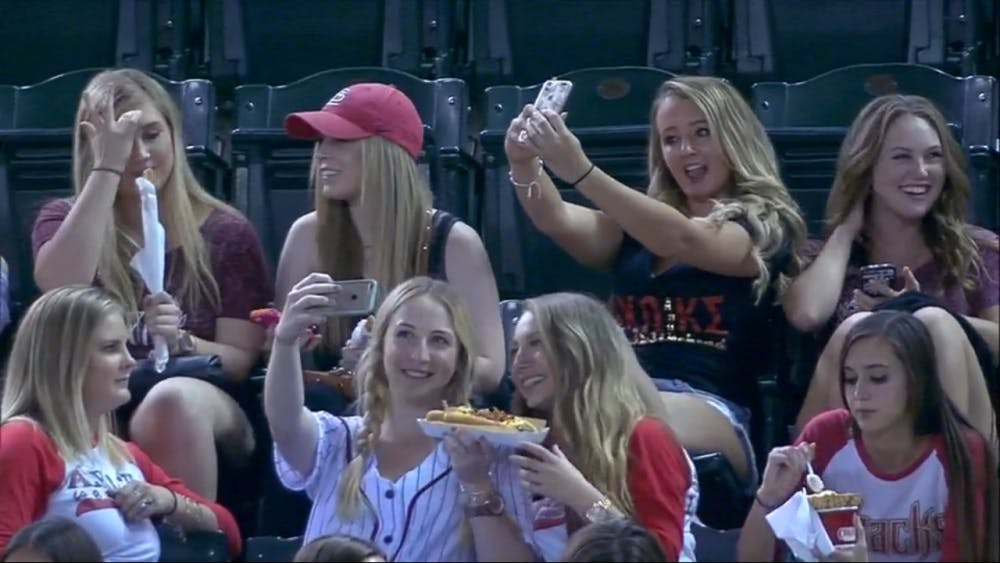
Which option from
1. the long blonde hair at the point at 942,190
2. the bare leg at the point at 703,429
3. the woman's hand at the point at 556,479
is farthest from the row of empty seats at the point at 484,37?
the woman's hand at the point at 556,479

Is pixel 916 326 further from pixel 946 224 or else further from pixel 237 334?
pixel 237 334

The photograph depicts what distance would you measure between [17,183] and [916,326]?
2.11 metres

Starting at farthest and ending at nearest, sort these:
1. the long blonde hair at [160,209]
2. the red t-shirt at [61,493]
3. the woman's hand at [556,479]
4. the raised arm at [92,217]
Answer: the long blonde hair at [160,209], the raised arm at [92,217], the red t-shirt at [61,493], the woman's hand at [556,479]

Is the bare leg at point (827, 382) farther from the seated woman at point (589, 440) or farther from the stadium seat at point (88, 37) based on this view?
the stadium seat at point (88, 37)

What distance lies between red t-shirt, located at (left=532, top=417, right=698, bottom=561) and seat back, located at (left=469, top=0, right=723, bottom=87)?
228 cm

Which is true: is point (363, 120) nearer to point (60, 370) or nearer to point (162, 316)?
point (162, 316)

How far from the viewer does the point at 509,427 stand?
10.4ft

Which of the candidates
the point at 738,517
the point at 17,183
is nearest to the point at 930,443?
the point at 738,517

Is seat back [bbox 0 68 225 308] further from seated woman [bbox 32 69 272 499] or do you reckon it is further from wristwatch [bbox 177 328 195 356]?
wristwatch [bbox 177 328 195 356]

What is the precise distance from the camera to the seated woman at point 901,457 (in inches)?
128

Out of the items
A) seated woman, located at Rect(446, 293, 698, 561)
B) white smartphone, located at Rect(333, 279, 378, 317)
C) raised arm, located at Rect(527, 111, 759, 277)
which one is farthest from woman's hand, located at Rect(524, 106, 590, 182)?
white smartphone, located at Rect(333, 279, 378, 317)

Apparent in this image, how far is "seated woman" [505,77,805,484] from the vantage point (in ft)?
12.5

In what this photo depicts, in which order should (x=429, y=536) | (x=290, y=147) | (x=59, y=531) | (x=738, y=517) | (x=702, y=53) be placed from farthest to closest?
(x=702, y=53)
(x=290, y=147)
(x=738, y=517)
(x=429, y=536)
(x=59, y=531)

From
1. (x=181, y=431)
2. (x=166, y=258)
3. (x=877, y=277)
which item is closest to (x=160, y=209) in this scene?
(x=166, y=258)
